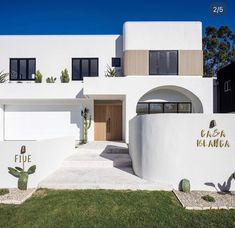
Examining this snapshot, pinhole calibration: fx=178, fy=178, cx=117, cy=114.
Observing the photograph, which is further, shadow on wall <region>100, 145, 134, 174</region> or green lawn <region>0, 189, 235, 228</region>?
shadow on wall <region>100, 145, 134, 174</region>

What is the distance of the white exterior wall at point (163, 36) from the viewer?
498 inches

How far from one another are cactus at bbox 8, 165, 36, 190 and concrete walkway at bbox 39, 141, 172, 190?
0.49 m

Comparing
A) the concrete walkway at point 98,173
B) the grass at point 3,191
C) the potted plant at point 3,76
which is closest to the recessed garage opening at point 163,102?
the concrete walkway at point 98,173

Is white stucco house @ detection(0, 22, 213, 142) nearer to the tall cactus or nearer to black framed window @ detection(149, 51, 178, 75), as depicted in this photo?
black framed window @ detection(149, 51, 178, 75)

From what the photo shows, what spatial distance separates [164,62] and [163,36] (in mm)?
1851

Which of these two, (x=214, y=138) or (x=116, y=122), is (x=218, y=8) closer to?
(x=214, y=138)

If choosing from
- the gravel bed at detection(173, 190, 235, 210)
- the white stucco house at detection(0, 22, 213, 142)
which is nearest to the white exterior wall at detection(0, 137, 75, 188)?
the gravel bed at detection(173, 190, 235, 210)

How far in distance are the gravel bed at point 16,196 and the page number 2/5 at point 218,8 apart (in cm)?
1187

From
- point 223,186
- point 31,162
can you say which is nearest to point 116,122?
point 31,162

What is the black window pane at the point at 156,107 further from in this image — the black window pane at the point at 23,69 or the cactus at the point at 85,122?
the black window pane at the point at 23,69

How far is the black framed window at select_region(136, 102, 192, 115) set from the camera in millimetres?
13031

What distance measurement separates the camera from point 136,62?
491 inches

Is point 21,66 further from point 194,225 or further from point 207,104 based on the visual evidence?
point 194,225

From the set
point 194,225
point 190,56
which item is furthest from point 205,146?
point 190,56
